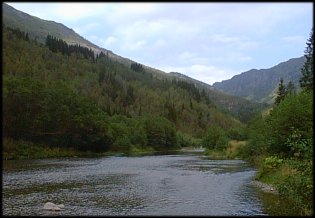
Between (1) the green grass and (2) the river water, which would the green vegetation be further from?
(1) the green grass

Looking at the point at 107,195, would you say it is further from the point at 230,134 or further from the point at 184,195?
the point at 230,134

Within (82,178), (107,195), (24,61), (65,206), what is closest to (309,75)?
(82,178)

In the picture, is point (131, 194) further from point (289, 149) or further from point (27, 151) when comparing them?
point (27, 151)

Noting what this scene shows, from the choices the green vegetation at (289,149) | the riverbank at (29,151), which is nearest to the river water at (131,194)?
the green vegetation at (289,149)

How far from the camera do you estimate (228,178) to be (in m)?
44.3

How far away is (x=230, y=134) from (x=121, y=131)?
3445 centimetres

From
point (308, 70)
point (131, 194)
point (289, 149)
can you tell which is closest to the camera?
point (131, 194)

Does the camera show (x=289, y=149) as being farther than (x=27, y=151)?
No

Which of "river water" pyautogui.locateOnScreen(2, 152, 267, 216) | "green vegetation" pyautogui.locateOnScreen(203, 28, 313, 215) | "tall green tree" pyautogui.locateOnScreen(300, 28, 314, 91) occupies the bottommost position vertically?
"river water" pyautogui.locateOnScreen(2, 152, 267, 216)

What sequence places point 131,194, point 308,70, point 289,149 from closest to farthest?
1. point 131,194
2. point 289,149
3. point 308,70

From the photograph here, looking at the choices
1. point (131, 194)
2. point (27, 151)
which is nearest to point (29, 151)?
point (27, 151)

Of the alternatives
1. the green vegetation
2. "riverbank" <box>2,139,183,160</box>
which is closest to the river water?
the green vegetation

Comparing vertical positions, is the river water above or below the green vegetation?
below

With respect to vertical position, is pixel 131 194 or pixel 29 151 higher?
pixel 29 151
